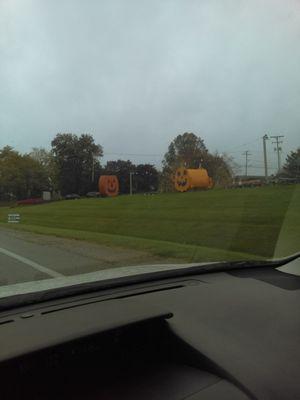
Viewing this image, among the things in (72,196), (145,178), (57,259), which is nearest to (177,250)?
(57,259)

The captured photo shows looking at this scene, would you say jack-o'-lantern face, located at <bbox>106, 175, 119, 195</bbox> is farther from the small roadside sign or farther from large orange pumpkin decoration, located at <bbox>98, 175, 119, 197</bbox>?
the small roadside sign

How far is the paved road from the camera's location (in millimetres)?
10770

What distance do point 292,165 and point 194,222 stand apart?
9.42 meters

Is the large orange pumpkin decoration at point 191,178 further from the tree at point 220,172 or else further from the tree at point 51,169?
the tree at point 51,169

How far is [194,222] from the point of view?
21.3 meters

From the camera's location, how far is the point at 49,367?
9.46 ft

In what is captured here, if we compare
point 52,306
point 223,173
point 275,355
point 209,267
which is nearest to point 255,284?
point 209,267

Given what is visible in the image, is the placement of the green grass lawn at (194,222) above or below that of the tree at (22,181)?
below

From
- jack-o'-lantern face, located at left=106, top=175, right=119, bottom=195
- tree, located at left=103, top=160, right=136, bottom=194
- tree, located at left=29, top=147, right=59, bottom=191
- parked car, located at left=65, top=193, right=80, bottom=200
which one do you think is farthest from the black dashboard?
tree, located at left=103, top=160, right=136, bottom=194

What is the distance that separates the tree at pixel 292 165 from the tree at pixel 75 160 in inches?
465

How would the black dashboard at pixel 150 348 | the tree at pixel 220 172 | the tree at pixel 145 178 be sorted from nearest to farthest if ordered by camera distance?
the black dashboard at pixel 150 348, the tree at pixel 220 172, the tree at pixel 145 178

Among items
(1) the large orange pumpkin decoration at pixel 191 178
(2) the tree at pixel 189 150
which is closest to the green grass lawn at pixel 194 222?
(1) the large orange pumpkin decoration at pixel 191 178

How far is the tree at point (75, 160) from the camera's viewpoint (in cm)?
2658

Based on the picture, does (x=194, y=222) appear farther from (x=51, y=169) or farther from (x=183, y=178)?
(x=51, y=169)
